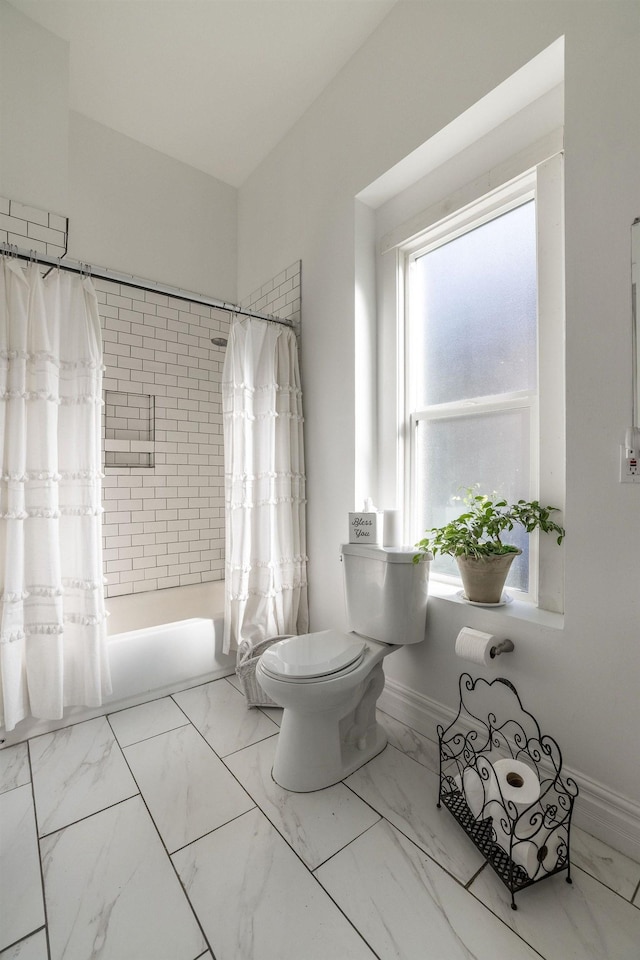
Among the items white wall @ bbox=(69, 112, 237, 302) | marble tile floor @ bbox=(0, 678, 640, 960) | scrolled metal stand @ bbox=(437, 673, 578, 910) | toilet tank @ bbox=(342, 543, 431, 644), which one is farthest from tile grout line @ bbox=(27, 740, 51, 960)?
white wall @ bbox=(69, 112, 237, 302)

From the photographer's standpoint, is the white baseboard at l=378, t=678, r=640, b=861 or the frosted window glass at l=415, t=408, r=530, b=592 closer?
the white baseboard at l=378, t=678, r=640, b=861

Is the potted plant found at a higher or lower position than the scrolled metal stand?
higher

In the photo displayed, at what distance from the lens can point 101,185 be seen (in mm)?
2676

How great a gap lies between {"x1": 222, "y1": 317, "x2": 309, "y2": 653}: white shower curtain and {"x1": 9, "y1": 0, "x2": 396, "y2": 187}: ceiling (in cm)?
125

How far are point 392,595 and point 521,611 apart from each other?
47 cm

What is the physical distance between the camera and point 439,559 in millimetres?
2045

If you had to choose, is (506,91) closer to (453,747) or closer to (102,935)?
(453,747)

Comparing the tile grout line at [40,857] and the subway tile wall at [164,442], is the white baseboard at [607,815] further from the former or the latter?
the subway tile wall at [164,442]

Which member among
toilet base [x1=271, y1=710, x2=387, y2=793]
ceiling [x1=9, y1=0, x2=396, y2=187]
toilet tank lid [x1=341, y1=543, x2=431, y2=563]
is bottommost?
toilet base [x1=271, y1=710, x2=387, y2=793]

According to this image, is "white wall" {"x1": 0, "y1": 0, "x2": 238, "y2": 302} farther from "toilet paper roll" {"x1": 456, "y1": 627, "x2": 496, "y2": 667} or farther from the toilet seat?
Result: "toilet paper roll" {"x1": 456, "y1": 627, "x2": 496, "y2": 667}

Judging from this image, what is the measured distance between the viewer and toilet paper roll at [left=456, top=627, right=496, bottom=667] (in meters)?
1.52

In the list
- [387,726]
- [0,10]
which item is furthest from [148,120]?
[387,726]

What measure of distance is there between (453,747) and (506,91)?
246 centimetres

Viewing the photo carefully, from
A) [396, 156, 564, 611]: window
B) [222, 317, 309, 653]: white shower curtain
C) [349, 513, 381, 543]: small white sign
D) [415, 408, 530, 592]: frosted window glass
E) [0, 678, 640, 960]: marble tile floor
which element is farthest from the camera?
[222, 317, 309, 653]: white shower curtain
